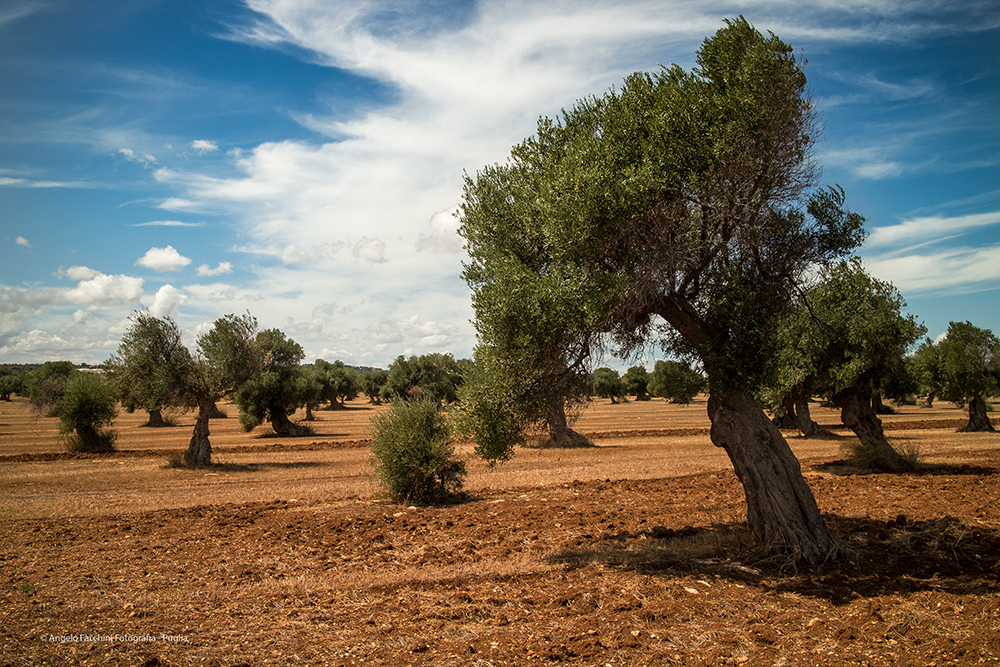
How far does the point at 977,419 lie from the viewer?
3594 cm

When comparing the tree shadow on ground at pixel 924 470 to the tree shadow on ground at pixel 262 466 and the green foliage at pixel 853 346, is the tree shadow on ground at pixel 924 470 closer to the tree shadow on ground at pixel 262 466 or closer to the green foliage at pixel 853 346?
the green foliage at pixel 853 346

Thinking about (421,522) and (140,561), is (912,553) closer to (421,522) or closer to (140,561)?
(421,522)

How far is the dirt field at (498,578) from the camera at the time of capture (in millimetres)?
6855

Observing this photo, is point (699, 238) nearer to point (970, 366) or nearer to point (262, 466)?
point (262, 466)

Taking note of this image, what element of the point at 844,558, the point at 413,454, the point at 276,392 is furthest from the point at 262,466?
the point at 844,558

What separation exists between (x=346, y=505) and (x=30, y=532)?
284 inches

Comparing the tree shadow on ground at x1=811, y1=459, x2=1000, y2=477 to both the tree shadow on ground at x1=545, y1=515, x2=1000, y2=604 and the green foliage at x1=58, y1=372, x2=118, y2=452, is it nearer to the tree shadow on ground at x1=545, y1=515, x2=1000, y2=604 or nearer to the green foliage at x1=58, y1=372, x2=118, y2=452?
the tree shadow on ground at x1=545, y1=515, x2=1000, y2=604

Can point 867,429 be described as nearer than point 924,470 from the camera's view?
No

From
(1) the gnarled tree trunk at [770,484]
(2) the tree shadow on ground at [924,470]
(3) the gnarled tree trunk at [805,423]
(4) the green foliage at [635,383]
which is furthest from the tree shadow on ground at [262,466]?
(4) the green foliage at [635,383]

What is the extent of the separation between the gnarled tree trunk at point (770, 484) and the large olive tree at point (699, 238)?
25 mm

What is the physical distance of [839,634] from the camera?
7.02m

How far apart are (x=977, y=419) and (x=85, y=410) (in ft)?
174

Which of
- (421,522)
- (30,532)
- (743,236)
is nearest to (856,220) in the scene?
(743,236)

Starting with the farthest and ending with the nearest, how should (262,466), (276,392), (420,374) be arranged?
(420,374)
(276,392)
(262,466)
